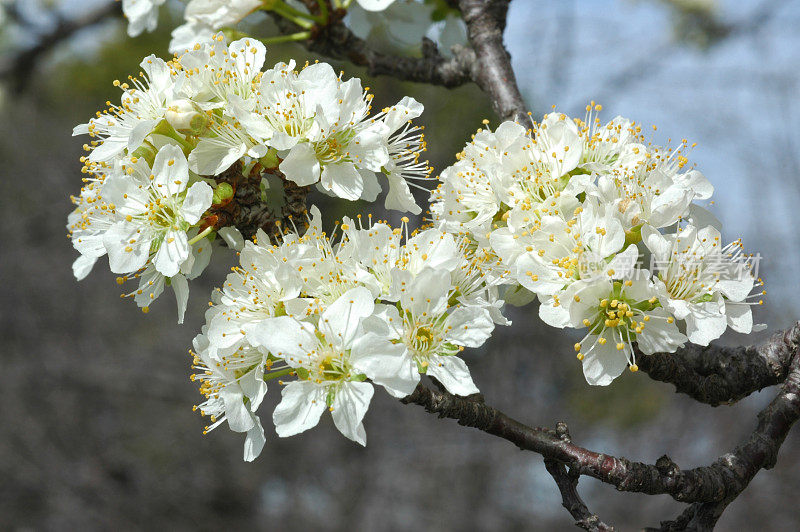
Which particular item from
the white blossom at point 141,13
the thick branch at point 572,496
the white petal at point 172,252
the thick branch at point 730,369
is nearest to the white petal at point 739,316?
the thick branch at point 730,369

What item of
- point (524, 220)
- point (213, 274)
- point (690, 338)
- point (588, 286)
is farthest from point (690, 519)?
point (213, 274)

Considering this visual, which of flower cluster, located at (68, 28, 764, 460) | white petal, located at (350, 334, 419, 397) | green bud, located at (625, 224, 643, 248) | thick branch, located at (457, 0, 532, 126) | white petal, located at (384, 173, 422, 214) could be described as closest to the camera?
white petal, located at (350, 334, 419, 397)

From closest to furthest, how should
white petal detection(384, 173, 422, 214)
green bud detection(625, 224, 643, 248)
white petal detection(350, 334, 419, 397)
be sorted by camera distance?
1. white petal detection(350, 334, 419, 397)
2. green bud detection(625, 224, 643, 248)
3. white petal detection(384, 173, 422, 214)

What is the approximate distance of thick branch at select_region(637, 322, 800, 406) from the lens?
144cm

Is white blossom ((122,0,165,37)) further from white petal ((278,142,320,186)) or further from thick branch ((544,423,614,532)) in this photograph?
thick branch ((544,423,614,532))

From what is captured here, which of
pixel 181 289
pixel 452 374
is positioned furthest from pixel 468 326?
pixel 181 289

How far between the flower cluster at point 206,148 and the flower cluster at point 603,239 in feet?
0.65

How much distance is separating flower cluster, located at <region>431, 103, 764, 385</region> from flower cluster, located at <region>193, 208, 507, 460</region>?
0.10 metres

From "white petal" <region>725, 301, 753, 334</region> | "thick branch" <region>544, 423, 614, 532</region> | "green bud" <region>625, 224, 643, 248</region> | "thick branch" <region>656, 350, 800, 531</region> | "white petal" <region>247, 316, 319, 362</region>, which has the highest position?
"white petal" <region>247, 316, 319, 362</region>

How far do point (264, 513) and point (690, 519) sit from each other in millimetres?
4491

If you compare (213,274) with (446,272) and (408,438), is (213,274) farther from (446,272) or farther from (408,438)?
(446,272)

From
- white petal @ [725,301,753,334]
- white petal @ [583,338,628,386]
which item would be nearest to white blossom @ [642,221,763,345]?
white petal @ [725,301,753,334]

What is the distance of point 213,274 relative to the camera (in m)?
5.35

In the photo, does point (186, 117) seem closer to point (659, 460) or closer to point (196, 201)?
point (196, 201)
